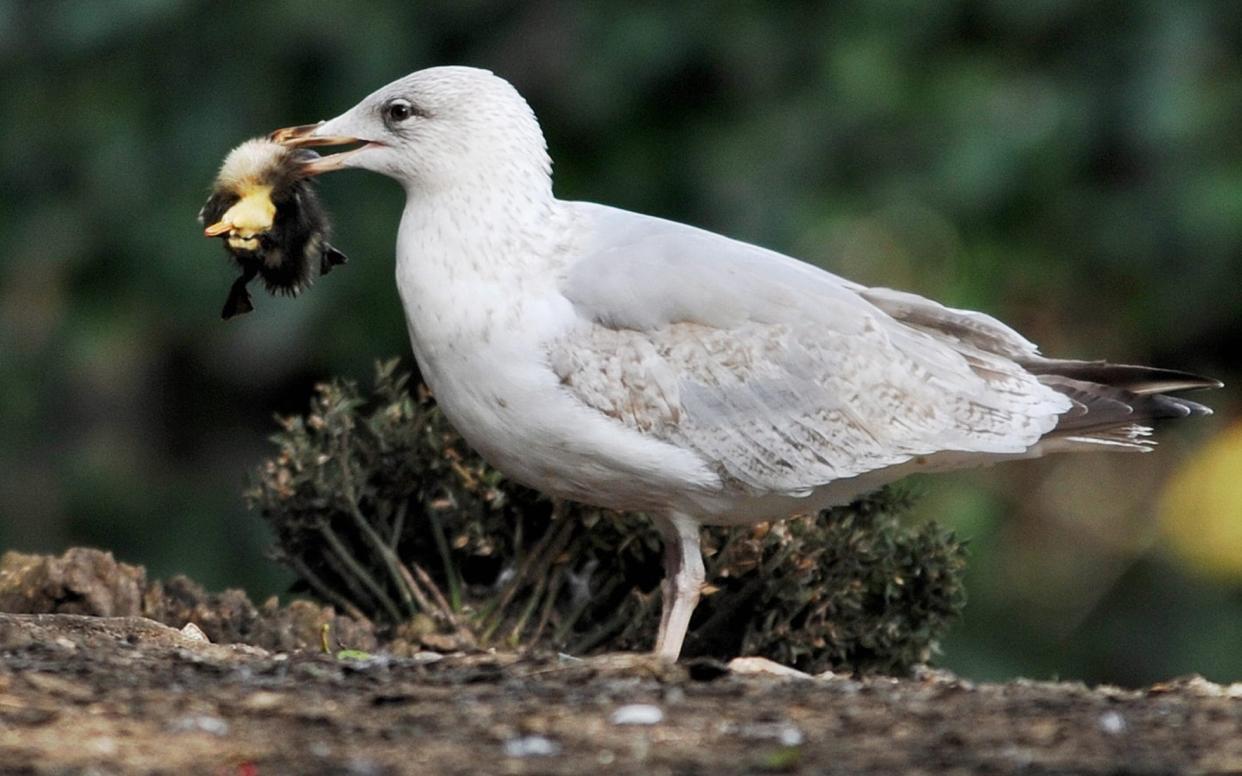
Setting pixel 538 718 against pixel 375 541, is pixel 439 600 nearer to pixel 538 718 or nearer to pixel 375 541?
pixel 375 541

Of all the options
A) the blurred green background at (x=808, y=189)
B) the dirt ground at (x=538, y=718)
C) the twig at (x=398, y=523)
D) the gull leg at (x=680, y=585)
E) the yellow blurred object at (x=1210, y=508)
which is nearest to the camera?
the dirt ground at (x=538, y=718)

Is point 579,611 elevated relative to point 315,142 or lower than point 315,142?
lower

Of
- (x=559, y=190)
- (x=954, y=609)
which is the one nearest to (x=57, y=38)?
(x=559, y=190)

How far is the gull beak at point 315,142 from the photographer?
6367mm

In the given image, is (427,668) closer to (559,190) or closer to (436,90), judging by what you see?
(436,90)

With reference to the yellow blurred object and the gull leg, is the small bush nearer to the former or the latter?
the gull leg

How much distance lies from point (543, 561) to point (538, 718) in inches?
75.2

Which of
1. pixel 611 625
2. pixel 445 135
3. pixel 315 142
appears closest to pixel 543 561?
pixel 611 625

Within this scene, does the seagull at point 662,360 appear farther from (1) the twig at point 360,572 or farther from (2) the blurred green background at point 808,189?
(2) the blurred green background at point 808,189

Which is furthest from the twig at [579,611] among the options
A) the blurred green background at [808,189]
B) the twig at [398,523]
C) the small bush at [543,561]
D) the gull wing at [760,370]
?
the blurred green background at [808,189]

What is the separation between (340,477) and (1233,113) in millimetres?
6333

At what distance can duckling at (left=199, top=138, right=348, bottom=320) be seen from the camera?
652 cm

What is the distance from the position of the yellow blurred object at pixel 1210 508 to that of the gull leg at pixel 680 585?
532cm

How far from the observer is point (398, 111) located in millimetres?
6363
